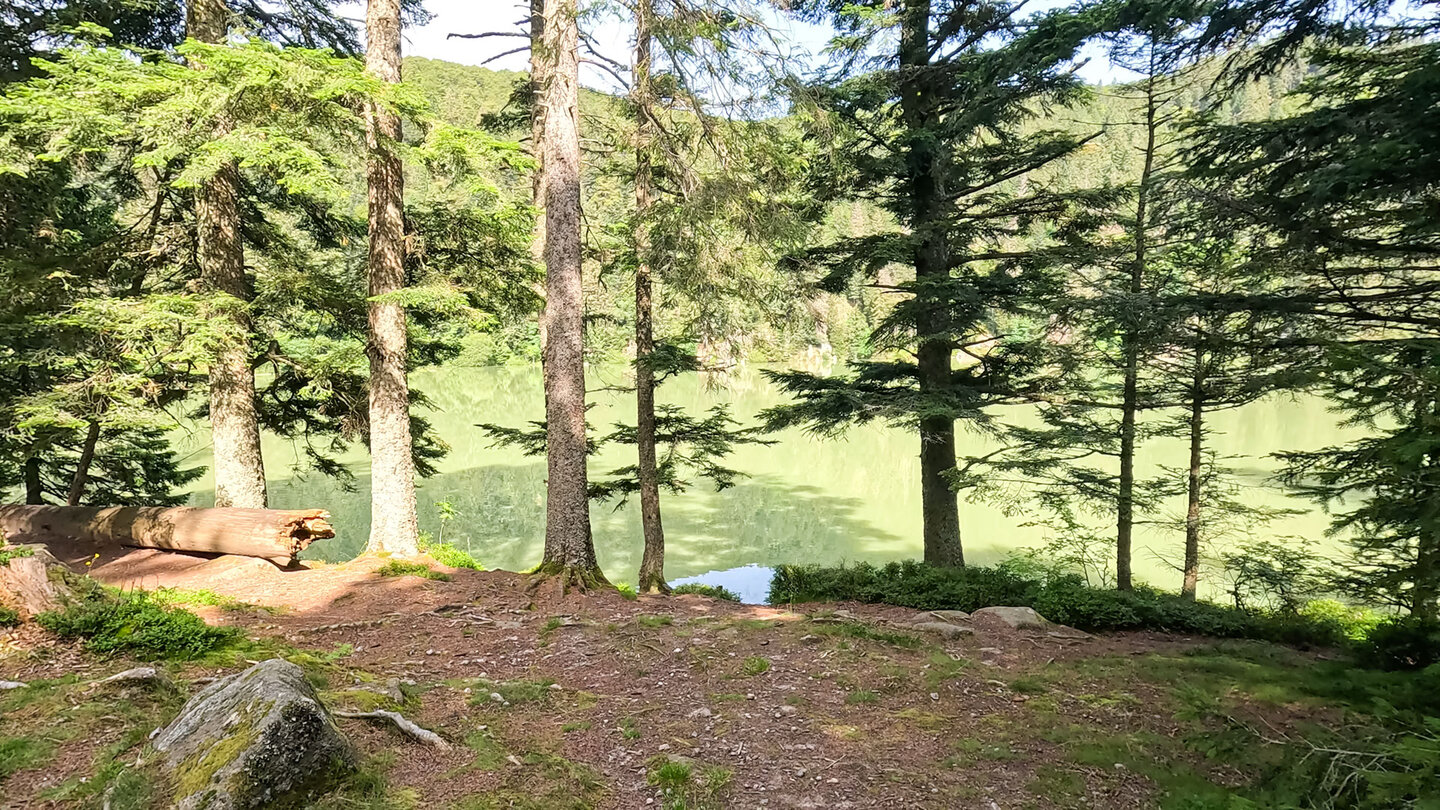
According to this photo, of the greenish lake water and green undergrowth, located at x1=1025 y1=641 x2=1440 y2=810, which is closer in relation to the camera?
green undergrowth, located at x1=1025 y1=641 x2=1440 y2=810

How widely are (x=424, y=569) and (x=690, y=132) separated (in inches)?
238

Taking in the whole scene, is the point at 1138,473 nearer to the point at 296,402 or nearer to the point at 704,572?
the point at 704,572

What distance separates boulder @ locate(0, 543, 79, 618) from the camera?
4.24 meters

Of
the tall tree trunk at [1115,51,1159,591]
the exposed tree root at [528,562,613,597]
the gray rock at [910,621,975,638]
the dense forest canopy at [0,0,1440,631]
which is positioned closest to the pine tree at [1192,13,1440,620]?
the dense forest canopy at [0,0,1440,631]

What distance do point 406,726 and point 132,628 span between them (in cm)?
231

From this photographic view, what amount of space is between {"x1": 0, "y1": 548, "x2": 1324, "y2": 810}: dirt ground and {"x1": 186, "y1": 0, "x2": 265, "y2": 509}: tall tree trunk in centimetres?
175

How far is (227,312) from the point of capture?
7703 millimetres

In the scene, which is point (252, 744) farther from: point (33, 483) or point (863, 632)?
point (33, 483)

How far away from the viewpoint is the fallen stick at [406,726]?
3.52 meters

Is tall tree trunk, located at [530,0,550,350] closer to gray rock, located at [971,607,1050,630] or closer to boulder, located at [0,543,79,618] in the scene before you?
boulder, located at [0,543,79,618]

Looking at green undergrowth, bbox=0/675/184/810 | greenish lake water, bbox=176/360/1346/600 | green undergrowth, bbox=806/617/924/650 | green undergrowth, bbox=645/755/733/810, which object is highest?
green undergrowth, bbox=0/675/184/810

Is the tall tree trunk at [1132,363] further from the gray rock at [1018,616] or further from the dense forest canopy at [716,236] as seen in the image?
the gray rock at [1018,616]

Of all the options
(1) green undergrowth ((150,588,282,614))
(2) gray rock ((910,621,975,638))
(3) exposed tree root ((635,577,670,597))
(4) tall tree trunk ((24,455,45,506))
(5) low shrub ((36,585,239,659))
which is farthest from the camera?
(4) tall tree trunk ((24,455,45,506))

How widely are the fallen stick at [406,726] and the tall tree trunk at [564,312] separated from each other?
3.83 metres
